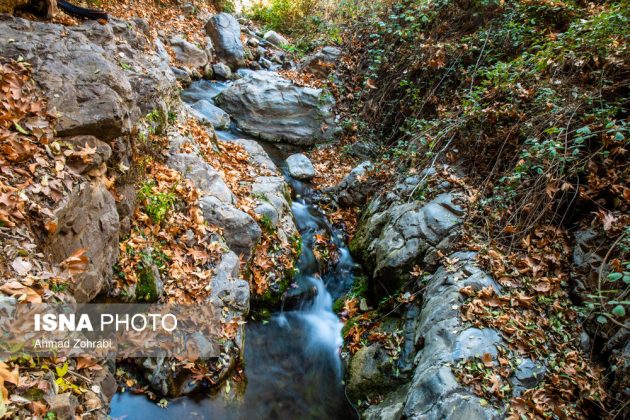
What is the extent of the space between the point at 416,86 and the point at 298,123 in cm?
347

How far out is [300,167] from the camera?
9328 millimetres

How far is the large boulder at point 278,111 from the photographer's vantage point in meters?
10.5

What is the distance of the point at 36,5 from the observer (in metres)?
4.76

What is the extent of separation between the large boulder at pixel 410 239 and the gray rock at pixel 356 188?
5.37 feet

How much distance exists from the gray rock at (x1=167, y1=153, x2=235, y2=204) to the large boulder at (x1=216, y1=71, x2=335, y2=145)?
14.0 feet

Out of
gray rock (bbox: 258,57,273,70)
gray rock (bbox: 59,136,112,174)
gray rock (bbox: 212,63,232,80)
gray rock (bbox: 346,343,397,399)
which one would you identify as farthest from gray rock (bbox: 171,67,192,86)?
gray rock (bbox: 346,343,397,399)

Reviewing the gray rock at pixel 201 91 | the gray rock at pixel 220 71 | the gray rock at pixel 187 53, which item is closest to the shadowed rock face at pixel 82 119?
the gray rock at pixel 201 91

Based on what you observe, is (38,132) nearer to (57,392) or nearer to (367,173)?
(57,392)

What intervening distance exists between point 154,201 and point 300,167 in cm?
477

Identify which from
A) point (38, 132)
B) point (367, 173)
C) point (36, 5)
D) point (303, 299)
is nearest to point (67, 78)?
point (38, 132)

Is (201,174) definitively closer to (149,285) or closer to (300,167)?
(149,285)

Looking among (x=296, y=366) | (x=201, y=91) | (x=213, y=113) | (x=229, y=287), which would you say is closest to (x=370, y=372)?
(x=296, y=366)

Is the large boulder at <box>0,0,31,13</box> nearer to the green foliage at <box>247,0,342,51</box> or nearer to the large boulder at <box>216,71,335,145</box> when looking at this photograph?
the large boulder at <box>216,71,335,145</box>

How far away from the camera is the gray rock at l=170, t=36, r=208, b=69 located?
11312 millimetres
